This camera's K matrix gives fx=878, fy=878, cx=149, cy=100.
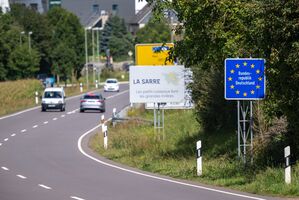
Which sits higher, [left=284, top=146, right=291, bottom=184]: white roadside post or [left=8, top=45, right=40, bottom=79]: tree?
[left=8, top=45, right=40, bottom=79]: tree

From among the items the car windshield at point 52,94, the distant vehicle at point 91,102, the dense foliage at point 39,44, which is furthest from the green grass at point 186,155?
the dense foliage at point 39,44

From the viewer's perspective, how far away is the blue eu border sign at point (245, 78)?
73.4 ft

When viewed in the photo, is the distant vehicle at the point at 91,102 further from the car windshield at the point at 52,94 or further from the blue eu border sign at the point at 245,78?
the blue eu border sign at the point at 245,78

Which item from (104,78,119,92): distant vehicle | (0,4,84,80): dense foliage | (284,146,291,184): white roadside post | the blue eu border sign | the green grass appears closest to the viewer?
(284,146,291,184): white roadside post

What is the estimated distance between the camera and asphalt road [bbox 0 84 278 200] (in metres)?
18.6

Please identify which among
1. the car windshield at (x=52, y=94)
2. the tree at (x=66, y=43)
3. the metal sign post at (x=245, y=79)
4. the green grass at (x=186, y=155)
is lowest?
the green grass at (x=186, y=155)

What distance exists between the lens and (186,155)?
97.2 ft

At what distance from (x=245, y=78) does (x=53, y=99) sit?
41.0 meters

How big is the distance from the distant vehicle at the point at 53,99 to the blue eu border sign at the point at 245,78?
4013 centimetres

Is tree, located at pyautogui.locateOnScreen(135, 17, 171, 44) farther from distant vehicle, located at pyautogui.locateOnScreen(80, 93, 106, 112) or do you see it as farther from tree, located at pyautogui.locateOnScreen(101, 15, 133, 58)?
distant vehicle, located at pyautogui.locateOnScreen(80, 93, 106, 112)

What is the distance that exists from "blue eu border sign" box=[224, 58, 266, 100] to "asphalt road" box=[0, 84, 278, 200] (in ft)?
9.57

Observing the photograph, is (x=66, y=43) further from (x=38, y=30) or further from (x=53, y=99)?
(x=53, y=99)

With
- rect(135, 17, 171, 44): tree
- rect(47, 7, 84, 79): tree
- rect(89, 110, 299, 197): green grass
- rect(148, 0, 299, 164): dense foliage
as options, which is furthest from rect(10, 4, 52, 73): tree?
rect(148, 0, 299, 164): dense foliage

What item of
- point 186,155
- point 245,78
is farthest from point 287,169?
point 186,155
